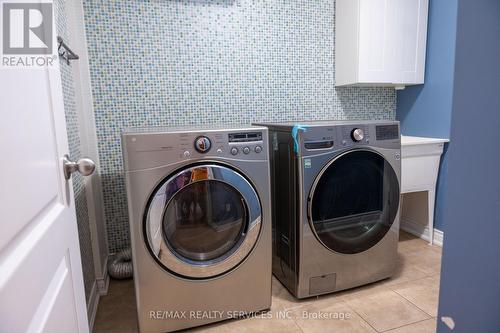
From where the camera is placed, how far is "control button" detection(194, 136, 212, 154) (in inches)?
53.1

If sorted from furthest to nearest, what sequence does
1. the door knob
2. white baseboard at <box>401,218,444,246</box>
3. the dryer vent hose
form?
1. white baseboard at <box>401,218,444,246</box>
2. the dryer vent hose
3. the door knob

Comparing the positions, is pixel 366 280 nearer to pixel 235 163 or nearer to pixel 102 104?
pixel 235 163

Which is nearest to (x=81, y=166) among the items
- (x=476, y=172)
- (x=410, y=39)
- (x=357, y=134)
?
(x=476, y=172)

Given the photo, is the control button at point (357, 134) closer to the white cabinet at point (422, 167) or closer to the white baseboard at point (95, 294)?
the white cabinet at point (422, 167)

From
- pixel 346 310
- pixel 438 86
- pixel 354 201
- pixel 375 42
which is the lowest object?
pixel 346 310

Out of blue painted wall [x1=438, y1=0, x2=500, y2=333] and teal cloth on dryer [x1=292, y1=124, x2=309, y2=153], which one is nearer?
blue painted wall [x1=438, y1=0, x2=500, y2=333]

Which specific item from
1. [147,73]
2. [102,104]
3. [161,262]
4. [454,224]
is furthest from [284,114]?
[454,224]

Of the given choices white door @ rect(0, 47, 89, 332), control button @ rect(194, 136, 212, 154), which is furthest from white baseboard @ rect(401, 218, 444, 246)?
white door @ rect(0, 47, 89, 332)

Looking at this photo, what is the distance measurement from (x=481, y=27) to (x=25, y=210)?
806mm

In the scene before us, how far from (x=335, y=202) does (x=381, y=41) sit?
127 centimetres

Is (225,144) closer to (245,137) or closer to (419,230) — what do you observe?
(245,137)

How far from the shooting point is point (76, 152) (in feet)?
5.17

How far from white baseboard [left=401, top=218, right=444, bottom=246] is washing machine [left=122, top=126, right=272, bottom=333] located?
1523 mm

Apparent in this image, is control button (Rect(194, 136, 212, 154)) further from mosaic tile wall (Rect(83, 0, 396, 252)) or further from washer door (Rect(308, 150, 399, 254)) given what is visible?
mosaic tile wall (Rect(83, 0, 396, 252))
